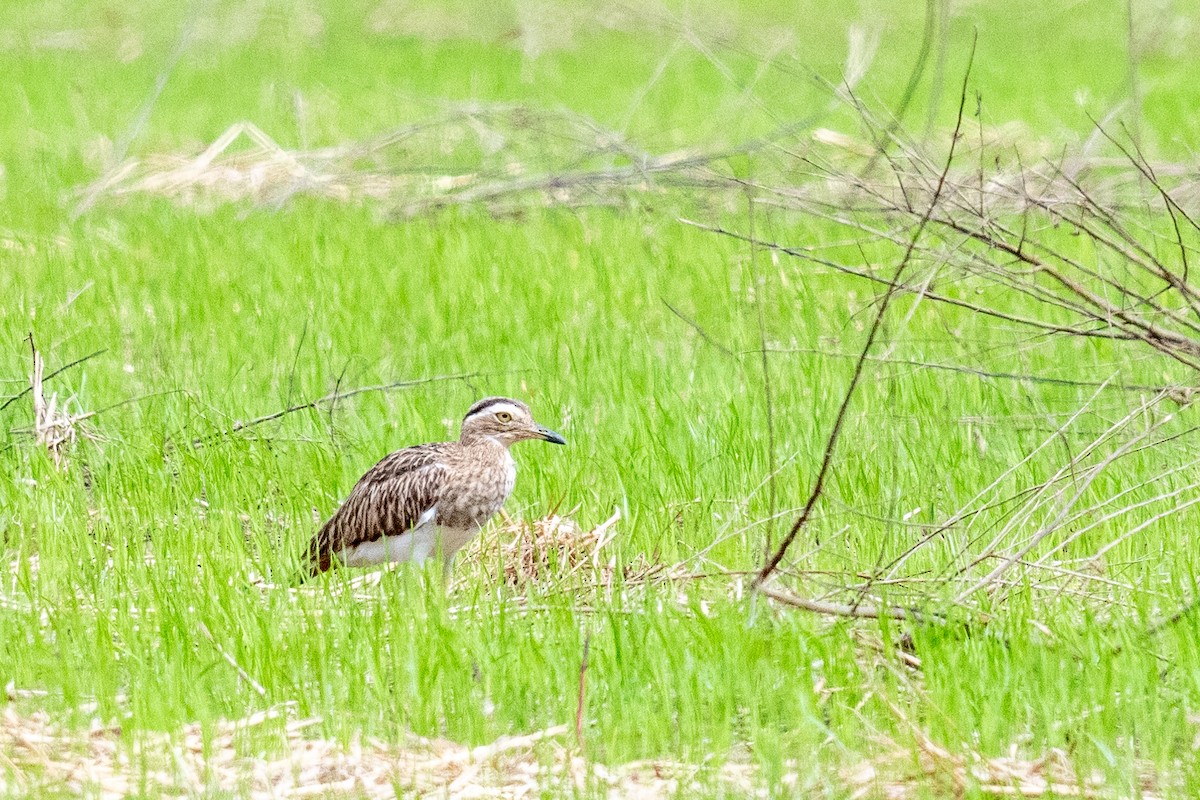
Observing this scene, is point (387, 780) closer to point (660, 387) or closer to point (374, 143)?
point (660, 387)

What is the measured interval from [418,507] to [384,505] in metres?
0.12

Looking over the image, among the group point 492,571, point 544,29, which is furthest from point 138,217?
point 544,29

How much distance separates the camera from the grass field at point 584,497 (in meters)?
4.50

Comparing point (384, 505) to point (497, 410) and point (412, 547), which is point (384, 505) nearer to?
point (412, 547)

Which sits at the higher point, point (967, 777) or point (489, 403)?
point (489, 403)

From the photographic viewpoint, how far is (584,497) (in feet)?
22.1

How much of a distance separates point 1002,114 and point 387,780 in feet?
43.8

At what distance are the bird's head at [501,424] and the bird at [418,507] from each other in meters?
0.10

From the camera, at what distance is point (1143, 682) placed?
4.55m

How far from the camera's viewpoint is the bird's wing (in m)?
6.03

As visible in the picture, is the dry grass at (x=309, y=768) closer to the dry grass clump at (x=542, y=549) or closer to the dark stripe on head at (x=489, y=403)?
the dry grass clump at (x=542, y=549)

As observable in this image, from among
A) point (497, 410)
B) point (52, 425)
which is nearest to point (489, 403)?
point (497, 410)

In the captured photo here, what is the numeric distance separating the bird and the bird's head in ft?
0.31

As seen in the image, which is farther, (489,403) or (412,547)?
(489,403)
